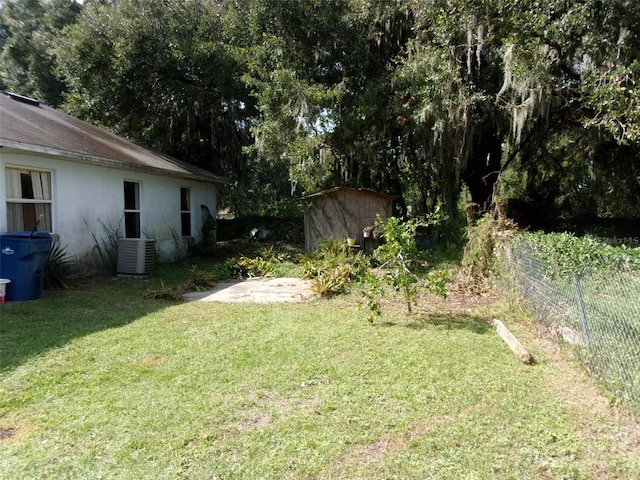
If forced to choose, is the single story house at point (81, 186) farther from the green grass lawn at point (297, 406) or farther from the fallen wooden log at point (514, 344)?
the fallen wooden log at point (514, 344)

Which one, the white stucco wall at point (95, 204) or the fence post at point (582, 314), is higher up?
the white stucco wall at point (95, 204)

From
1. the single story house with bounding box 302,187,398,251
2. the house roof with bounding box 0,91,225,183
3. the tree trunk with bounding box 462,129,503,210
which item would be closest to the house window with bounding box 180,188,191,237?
the house roof with bounding box 0,91,225,183

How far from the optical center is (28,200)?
22.9 feet

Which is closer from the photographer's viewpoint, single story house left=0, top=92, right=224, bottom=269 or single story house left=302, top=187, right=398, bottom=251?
single story house left=0, top=92, right=224, bottom=269

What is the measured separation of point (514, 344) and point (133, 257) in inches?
292

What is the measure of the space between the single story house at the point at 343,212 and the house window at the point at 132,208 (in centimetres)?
416

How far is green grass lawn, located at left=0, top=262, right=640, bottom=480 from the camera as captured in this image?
2.27m

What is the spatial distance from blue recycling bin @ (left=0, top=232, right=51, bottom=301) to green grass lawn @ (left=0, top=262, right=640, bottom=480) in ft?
4.56

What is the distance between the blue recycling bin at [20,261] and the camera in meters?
5.97

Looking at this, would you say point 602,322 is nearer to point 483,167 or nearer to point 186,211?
point 186,211

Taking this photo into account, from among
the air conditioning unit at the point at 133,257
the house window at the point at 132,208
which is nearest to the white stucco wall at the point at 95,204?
the house window at the point at 132,208

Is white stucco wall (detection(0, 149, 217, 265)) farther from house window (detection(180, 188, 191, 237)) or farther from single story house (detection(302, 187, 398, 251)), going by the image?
single story house (detection(302, 187, 398, 251))

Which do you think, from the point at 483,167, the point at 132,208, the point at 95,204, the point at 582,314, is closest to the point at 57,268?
the point at 95,204

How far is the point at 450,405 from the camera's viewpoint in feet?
9.52
